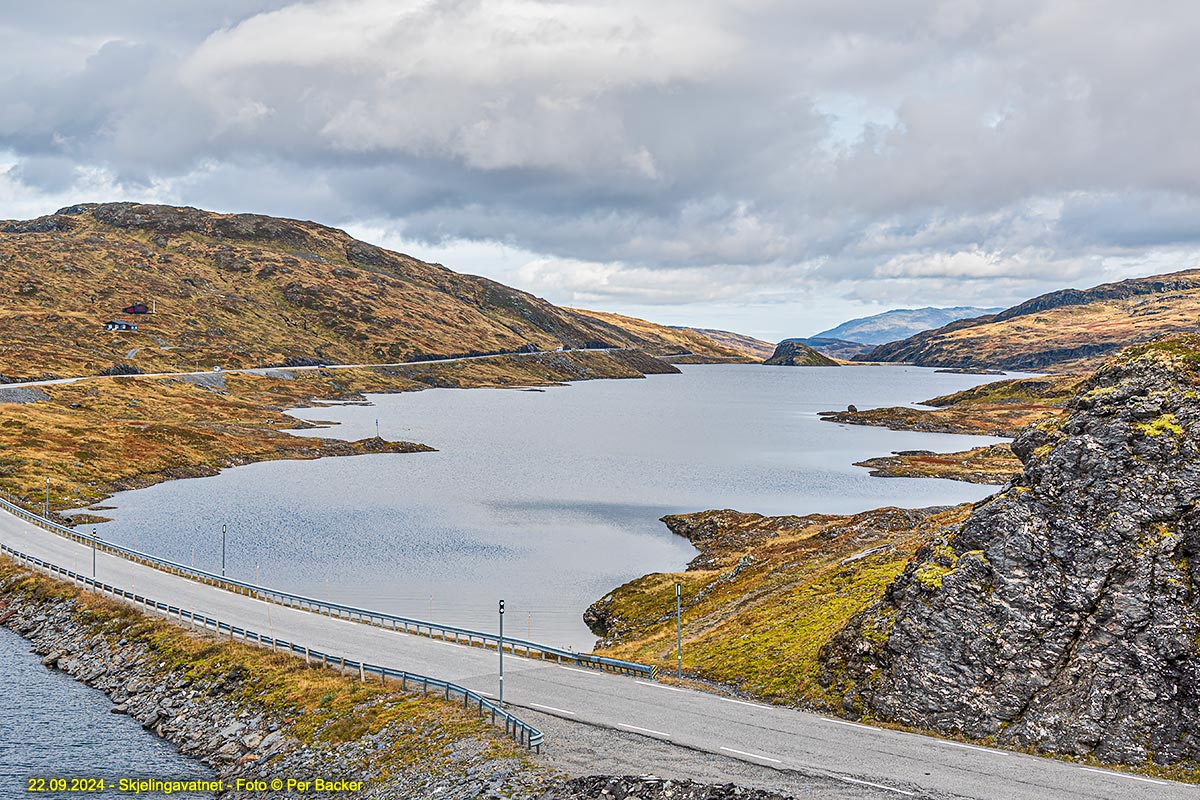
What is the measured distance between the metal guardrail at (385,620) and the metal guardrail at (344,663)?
18.6ft

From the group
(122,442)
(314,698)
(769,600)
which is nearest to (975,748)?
(769,600)

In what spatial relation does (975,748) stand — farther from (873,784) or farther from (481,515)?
(481,515)

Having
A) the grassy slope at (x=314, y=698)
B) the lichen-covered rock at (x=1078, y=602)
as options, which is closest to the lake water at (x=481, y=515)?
the grassy slope at (x=314, y=698)

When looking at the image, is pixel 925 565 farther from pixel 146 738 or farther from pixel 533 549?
pixel 533 549

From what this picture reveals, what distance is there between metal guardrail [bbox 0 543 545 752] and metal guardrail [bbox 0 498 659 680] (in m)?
5.67

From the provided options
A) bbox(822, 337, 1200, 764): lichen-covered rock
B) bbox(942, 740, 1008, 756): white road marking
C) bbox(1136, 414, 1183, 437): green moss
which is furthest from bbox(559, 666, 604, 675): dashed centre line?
bbox(1136, 414, 1183, 437): green moss

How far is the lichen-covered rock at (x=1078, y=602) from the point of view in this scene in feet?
115

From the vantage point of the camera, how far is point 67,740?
48.1 m

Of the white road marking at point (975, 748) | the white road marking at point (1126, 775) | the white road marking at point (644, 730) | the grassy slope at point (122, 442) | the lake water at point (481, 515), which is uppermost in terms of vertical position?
the grassy slope at point (122, 442)

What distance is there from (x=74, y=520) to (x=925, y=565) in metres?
101

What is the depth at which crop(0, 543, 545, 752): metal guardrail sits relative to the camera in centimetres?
4034

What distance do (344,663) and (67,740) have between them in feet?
50.0

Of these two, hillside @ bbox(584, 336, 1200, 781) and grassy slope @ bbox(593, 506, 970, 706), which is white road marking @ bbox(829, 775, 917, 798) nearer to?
hillside @ bbox(584, 336, 1200, 781)

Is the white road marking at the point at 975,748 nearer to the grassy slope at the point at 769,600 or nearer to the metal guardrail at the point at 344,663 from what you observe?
the grassy slope at the point at 769,600
